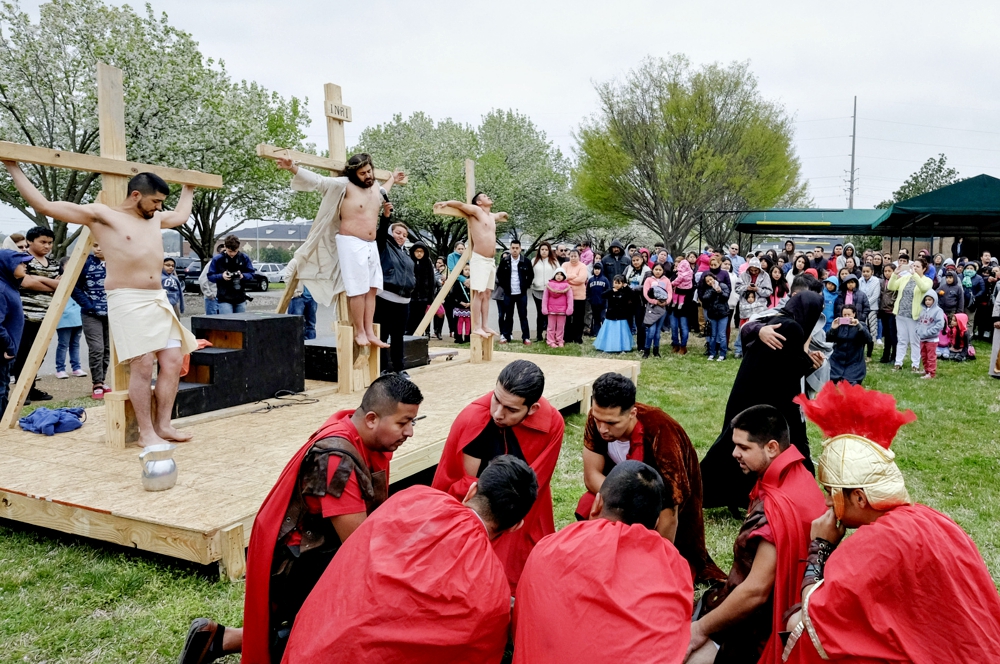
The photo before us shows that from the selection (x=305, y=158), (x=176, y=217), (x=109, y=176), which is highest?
(x=305, y=158)

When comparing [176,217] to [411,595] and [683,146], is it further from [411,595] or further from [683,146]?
[683,146]

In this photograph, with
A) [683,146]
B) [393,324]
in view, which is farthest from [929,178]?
[393,324]

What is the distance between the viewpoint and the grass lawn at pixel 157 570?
9.87ft

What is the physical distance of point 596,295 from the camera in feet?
42.0

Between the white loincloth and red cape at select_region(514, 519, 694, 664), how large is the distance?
128 inches

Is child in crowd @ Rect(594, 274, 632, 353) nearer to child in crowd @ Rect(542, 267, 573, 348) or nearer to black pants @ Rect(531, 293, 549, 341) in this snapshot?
child in crowd @ Rect(542, 267, 573, 348)

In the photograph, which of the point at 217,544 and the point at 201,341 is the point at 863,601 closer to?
the point at 217,544

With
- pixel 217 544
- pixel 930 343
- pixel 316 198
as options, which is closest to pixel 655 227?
pixel 316 198

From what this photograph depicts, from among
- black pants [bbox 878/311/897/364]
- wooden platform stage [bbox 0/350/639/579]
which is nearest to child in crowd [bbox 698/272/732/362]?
black pants [bbox 878/311/897/364]

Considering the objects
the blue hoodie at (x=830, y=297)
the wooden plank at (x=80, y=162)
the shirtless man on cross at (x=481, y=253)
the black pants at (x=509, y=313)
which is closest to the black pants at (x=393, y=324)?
the shirtless man on cross at (x=481, y=253)

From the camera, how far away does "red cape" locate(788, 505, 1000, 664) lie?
6.34ft

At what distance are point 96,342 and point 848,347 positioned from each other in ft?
27.4

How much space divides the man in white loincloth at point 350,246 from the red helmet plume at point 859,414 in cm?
452

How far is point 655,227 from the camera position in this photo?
26.3 m
